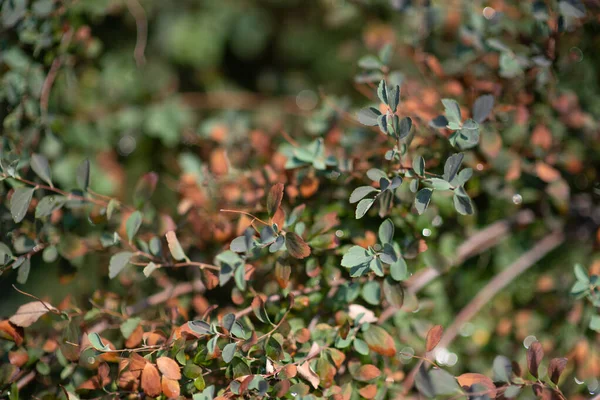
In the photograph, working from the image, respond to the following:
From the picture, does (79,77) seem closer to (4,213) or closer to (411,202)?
(4,213)

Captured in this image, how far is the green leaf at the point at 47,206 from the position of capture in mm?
822

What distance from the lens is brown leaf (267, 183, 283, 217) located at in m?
0.73

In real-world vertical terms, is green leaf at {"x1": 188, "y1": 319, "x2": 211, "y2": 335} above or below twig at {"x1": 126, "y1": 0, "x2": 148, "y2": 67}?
below

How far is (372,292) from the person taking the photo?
0.80 m

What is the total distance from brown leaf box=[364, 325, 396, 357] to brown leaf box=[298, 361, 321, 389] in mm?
100

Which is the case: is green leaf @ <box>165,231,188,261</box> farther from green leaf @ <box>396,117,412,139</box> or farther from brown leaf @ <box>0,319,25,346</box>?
green leaf @ <box>396,117,412,139</box>

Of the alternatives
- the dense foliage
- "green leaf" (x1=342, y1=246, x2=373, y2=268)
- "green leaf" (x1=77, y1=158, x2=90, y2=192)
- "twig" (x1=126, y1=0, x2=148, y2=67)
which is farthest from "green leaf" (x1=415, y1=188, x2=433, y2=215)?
"twig" (x1=126, y1=0, x2=148, y2=67)

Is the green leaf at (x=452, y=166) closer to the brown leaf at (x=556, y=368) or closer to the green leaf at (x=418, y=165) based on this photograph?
the green leaf at (x=418, y=165)

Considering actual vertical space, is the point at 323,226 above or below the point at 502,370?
above

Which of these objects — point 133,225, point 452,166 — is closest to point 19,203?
point 133,225

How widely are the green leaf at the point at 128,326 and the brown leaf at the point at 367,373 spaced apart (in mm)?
376

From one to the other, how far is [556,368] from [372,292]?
0.28 metres

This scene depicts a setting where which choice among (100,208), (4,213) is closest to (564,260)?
(100,208)

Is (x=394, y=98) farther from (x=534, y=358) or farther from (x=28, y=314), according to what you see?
(x=28, y=314)
